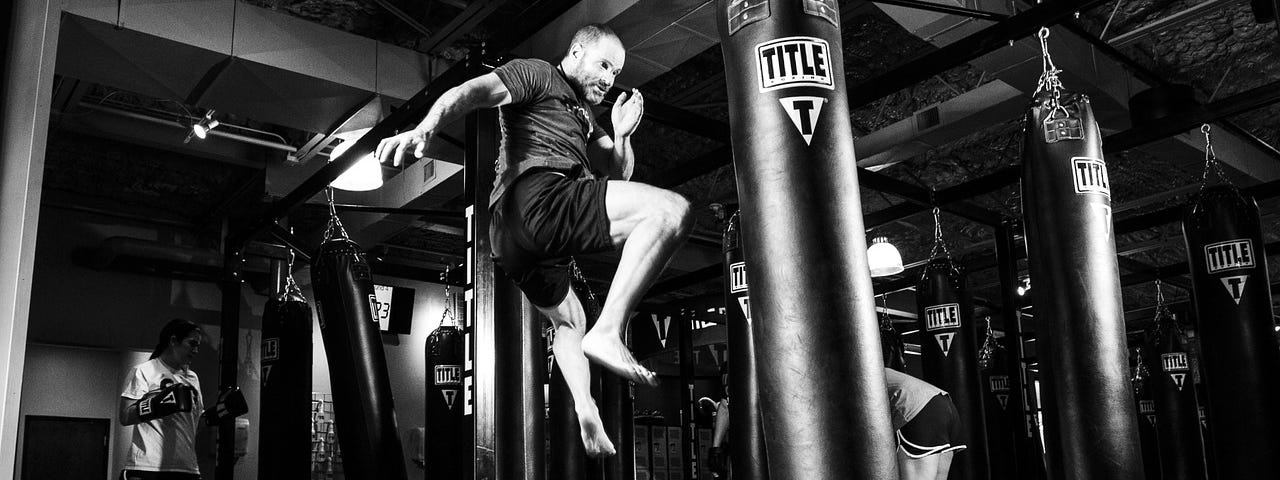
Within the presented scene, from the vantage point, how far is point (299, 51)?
17.6 ft

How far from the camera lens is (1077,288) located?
377 cm

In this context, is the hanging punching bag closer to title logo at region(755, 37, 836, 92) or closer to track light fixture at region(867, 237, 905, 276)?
title logo at region(755, 37, 836, 92)

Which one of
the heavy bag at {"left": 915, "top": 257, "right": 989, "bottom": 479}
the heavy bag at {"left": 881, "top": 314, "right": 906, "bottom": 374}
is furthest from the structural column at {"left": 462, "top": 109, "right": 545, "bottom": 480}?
the heavy bag at {"left": 881, "top": 314, "right": 906, "bottom": 374}

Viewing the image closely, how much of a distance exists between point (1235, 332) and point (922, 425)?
171cm

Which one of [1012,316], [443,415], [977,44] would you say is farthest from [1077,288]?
[443,415]

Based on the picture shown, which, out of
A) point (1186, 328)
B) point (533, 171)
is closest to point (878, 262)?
point (533, 171)

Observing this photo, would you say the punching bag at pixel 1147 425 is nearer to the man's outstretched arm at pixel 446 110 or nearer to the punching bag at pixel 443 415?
the punching bag at pixel 443 415

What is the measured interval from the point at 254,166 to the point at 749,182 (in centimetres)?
693

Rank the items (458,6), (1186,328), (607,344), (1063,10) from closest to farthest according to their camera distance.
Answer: (607,344), (1063,10), (458,6), (1186,328)

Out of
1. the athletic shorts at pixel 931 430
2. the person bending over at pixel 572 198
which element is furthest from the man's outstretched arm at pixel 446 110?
the athletic shorts at pixel 931 430

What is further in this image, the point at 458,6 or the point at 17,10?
the point at 458,6

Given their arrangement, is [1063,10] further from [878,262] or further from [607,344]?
[878,262]

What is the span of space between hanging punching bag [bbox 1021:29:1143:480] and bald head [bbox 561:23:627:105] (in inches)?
84.8

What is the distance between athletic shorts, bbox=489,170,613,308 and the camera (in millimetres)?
2324
